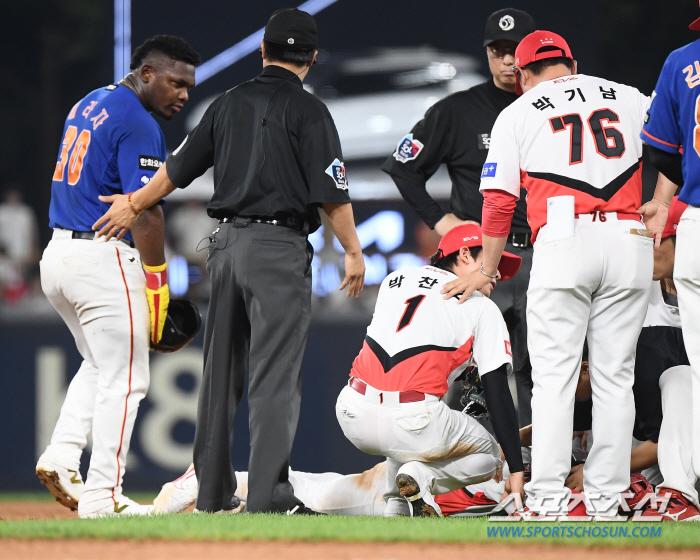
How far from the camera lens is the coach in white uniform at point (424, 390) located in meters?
3.95

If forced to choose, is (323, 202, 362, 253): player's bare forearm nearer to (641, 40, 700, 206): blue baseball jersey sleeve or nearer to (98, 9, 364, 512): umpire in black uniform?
(98, 9, 364, 512): umpire in black uniform

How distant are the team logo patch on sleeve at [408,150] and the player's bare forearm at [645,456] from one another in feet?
6.89

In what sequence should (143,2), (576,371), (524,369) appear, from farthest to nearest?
(143,2) < (524,369) < (576,371)

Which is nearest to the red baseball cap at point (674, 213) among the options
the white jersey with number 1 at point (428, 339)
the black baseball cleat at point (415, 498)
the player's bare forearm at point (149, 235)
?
the white jersey with number 1 at point (428, 339)

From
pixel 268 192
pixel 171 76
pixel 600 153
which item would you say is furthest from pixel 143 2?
pixel 600 153

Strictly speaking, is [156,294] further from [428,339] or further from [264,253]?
[428,339]

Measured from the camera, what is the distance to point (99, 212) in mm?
4688

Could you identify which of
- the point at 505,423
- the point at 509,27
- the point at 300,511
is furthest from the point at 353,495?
the point at 509,27

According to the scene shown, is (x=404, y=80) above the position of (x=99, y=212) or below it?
above

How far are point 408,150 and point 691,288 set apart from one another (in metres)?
2.27

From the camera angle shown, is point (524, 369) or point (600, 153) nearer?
point (600, 153)

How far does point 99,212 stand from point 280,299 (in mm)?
1191

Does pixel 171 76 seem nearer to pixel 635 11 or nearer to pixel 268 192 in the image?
pixel 268 192

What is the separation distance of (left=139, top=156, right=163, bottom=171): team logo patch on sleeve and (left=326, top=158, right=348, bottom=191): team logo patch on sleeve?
1.03 metres
